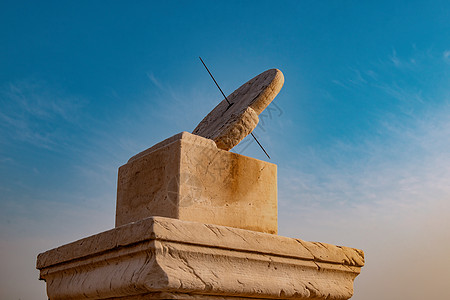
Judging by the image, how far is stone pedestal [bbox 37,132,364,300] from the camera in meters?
2.39

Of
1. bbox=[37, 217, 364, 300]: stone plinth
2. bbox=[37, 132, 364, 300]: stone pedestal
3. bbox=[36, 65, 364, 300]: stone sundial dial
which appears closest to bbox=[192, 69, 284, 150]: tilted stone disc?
bbox=[36, 65, 364, 300]: stone sundial dial

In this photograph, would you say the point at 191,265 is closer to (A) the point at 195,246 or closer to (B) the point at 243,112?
(A) the point at 195,246

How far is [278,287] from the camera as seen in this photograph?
280cm

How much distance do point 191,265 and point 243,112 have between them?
1.36m

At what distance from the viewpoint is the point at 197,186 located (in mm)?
2934

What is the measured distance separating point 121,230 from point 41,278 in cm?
121

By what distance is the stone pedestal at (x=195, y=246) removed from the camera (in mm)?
2391

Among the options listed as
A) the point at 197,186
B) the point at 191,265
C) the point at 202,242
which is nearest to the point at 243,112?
the point at 197,186

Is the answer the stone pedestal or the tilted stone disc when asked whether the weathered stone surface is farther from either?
the tilted stone disc

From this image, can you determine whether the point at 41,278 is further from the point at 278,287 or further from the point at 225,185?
the point at 278,287

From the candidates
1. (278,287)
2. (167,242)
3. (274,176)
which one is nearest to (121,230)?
(167,242)

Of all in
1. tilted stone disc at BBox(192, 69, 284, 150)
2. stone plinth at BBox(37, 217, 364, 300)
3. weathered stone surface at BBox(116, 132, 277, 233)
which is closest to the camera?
stone plinth at BBox(37, 217, 364, 300)

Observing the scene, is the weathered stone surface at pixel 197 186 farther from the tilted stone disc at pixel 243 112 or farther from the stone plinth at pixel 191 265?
the stone plinth at pixel 191 265

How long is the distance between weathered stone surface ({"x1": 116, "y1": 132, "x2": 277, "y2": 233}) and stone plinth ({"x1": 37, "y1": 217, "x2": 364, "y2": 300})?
30 cm
